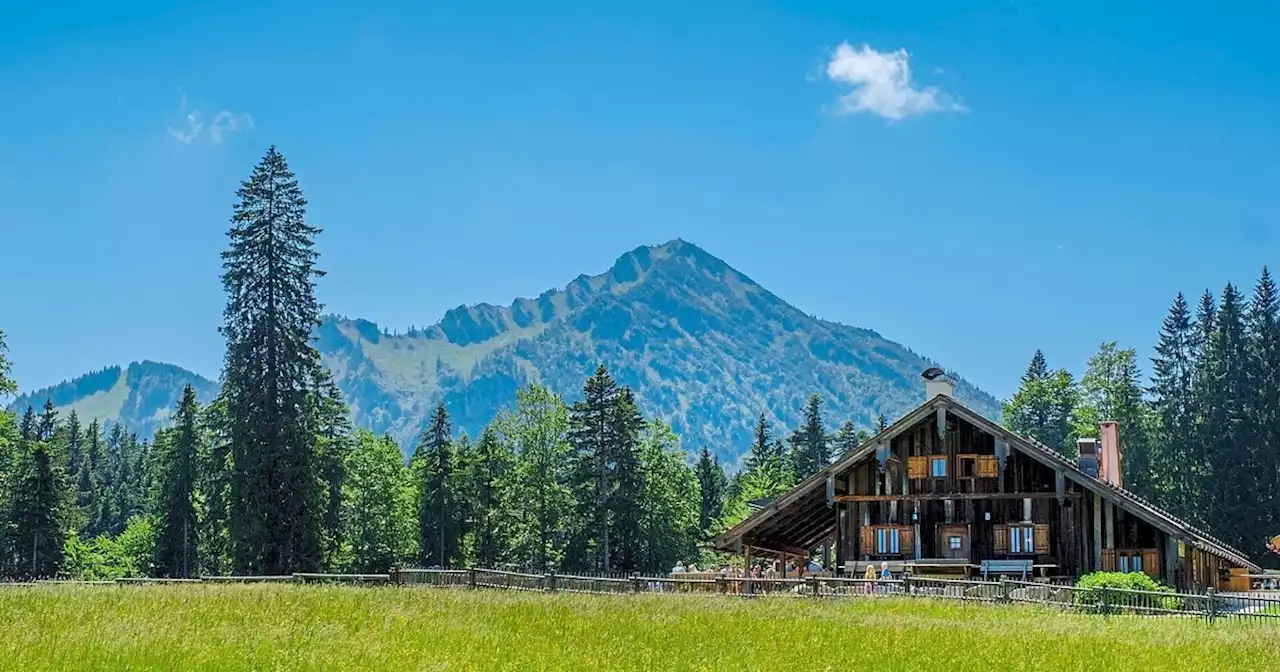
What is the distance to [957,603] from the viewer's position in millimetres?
28422

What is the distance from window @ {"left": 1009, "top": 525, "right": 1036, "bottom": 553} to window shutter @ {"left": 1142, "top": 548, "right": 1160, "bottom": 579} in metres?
3.24

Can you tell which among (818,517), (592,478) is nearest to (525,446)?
(592,478)

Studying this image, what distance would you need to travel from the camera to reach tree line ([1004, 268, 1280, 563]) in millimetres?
75375

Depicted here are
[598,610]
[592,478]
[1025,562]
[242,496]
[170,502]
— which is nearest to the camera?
[598,610]

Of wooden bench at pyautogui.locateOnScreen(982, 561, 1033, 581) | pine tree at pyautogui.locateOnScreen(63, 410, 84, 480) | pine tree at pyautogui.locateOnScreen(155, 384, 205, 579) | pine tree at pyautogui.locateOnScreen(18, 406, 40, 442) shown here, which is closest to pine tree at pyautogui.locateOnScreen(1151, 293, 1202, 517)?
wooden bench at pyautogui.locateOnScreen(982, 561, 1033, 581)

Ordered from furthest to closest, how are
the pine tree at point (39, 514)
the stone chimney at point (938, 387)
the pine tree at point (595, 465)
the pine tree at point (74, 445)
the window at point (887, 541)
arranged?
1. the pine tree at point (74, 445)
2. the pine tree at point (39, 514)
3. the pine tree at point (595, 465)
4. the stone chimney at point (938, 387)
5. the window at point (887, 541)

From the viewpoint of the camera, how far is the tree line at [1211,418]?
75.4 meters

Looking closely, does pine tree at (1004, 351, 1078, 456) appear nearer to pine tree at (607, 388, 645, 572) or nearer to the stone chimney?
pine tree at (607, 388, 645, 572)

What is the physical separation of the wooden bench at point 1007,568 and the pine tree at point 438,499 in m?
47.8

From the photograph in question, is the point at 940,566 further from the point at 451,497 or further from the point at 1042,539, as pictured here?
the point at 451,497

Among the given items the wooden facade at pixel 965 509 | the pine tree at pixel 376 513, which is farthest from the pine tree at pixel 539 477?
the wooden facade at pixel 965 509

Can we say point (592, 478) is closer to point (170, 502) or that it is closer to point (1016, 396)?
point (170, 502)

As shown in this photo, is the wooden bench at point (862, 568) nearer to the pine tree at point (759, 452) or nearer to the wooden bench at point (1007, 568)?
the wooden bench at point (1007, 568)

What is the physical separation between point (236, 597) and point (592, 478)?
2177 inches
